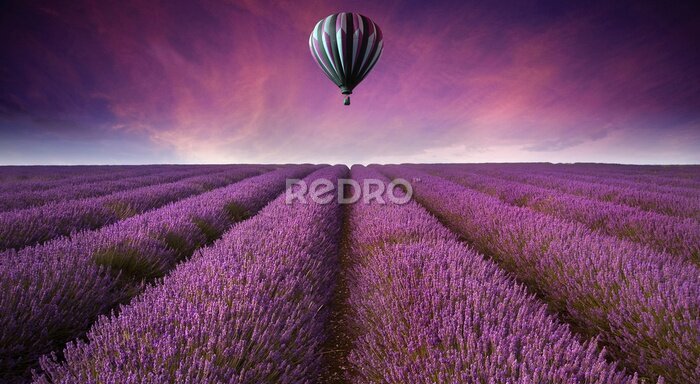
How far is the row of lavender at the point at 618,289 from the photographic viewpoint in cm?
165

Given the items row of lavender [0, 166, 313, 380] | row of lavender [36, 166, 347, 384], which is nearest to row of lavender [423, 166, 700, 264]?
row of lavender [36, 166, 347, 384]

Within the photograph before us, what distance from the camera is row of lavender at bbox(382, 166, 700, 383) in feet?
5.43

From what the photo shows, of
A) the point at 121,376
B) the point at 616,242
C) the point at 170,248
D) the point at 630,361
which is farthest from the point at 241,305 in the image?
the point at 616,242

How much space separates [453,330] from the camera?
1462mm

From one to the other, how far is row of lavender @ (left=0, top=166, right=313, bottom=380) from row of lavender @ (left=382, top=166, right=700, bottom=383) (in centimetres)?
324

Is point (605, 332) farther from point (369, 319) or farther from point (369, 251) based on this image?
point (369, 251)

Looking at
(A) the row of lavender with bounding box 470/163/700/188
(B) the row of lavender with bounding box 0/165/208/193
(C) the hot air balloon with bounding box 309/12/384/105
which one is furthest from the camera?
(A) the row of lavender with bounding box 470/163/700/188

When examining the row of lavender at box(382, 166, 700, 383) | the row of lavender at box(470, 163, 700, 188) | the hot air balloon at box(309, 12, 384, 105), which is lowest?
the row of lavender at box(382, 166, 700, 383)

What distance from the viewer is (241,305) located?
5.16ft

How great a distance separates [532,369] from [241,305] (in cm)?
134

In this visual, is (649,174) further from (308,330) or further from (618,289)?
(308,330)

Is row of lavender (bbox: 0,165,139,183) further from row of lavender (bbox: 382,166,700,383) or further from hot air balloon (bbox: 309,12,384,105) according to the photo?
row of lavender (bbox: 382,166,700,383)

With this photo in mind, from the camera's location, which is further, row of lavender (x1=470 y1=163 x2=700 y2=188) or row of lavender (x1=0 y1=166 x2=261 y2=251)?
row of lavender (x1=470 y1=163 x2=700 y2=188)

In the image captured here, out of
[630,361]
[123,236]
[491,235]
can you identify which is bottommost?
[630,361]
